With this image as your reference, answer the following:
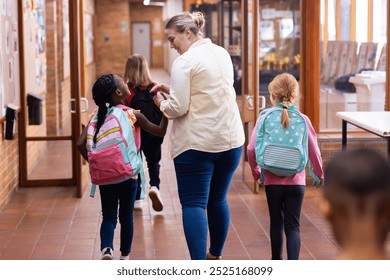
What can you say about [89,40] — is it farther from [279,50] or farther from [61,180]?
[61,180]

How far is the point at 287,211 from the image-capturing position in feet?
13.6

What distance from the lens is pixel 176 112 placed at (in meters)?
3.98

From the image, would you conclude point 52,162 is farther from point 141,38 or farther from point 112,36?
point 141,38

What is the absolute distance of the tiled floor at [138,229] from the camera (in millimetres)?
5117

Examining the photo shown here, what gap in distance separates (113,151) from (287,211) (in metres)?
0.98

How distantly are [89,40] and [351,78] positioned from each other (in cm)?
1686

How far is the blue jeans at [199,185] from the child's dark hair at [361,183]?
8.16 feet

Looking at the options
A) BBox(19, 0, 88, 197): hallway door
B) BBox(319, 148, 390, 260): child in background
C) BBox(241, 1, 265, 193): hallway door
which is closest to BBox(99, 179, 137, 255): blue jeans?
BBox(19, 0, 88, 197): hallway door

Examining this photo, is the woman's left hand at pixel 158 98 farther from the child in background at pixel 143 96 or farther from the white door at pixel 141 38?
the white door at pixel 141 38

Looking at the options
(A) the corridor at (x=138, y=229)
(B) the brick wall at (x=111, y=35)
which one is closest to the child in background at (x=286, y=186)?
(A) the corridor at (x=138, y=229)

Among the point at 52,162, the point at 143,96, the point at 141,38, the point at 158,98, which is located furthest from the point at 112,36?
the point at 158,98

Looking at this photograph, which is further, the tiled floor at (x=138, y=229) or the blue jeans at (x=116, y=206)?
the tiled floor at (x=138, y=229)

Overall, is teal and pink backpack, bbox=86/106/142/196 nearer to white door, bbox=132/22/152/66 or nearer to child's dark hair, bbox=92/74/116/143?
child's dark hair, bbox=92/74/116/143
